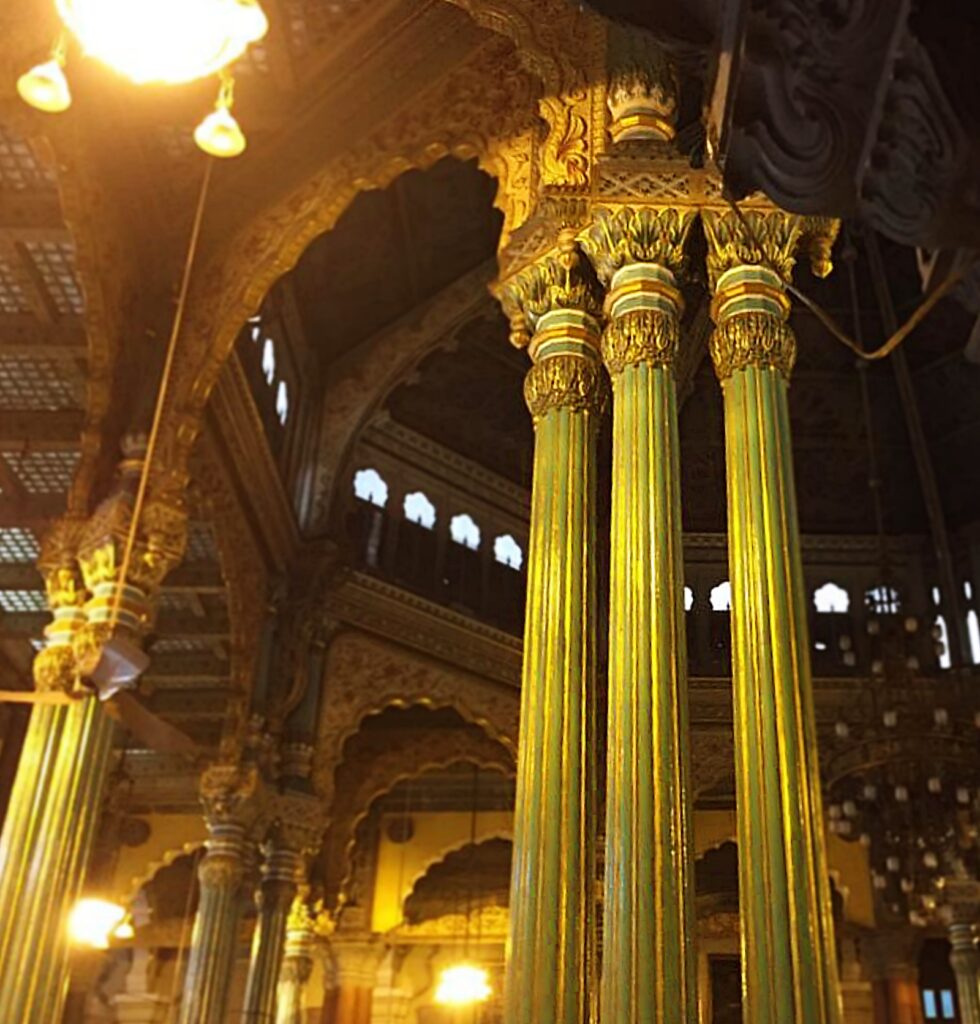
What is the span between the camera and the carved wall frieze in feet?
39.3

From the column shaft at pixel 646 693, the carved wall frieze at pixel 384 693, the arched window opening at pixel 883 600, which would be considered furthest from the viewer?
the arched window opening at pixel 883 600

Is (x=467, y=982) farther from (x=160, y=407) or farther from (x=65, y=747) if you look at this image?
(x=160, y=407)

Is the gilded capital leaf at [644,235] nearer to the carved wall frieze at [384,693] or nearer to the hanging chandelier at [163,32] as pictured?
the hanging chandelier at [163,32]

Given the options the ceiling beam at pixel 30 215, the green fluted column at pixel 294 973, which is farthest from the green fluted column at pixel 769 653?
the green fluted column at pixel 294 973

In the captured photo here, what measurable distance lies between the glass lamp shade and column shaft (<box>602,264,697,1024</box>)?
7.53ft

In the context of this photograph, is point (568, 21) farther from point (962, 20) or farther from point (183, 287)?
point (962, 20)

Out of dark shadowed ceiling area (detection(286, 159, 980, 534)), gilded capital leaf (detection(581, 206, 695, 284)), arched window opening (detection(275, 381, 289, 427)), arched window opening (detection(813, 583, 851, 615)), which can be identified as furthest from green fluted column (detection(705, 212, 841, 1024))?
arched window opening (detection(813, 583, 851, 615))

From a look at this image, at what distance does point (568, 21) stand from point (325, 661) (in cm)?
694

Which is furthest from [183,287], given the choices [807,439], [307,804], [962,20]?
[807,439]

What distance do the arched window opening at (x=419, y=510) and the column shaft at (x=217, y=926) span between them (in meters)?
3.75

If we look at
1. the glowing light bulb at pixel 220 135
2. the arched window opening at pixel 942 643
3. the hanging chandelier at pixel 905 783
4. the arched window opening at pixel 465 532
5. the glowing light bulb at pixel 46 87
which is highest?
the arched window opening at pixel 465 532

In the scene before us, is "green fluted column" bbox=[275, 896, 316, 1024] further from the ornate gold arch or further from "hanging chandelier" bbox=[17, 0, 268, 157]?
"hanging chandelier" bbox=[17, 0, 268, 157]

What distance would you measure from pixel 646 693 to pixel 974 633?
9.99m

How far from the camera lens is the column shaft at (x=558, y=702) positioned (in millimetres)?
5148
